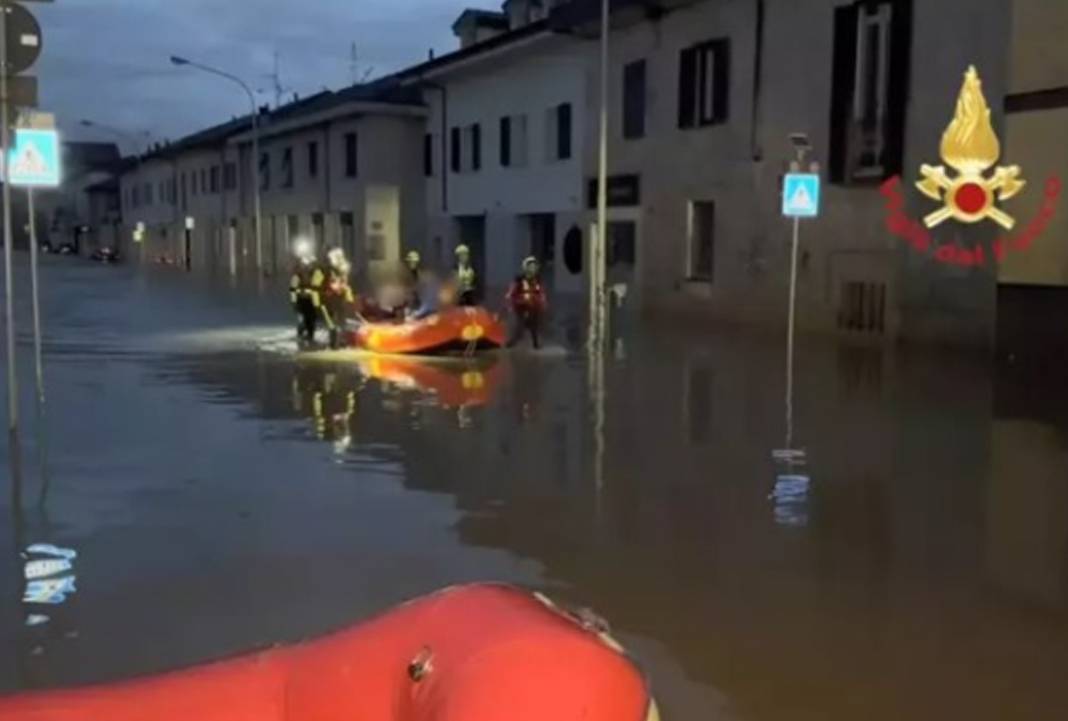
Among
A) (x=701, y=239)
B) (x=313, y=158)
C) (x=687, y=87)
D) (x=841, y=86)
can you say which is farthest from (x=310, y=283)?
(x=313, y=158)

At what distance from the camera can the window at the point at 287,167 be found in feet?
191

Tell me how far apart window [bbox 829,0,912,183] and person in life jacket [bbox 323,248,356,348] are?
9156mm

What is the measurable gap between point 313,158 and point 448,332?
3826cm

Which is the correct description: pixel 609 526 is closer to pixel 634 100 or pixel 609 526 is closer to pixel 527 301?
pixel 527 301

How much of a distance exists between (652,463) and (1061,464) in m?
3.31

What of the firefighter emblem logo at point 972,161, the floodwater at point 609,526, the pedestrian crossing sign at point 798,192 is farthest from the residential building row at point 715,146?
the floodwater at point 609,526

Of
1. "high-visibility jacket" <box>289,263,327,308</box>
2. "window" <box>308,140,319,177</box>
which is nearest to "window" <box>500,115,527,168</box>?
"window" <box>308,140,319,177</box>

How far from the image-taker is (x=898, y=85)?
2155 cm

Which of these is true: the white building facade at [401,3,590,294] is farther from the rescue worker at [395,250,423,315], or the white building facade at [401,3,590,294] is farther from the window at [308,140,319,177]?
the rescue worker at [395,250,423,315]

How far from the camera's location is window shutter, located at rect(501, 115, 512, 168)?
129 ft

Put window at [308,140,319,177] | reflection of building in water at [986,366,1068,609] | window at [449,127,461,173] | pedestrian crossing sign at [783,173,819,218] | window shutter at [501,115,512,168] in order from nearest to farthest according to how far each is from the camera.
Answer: reflection of building in water at [986,366,1068,609] < pedestrian crossing sign at [783,173,819,218] < window shutter at [501,115,512,168] < window at [449,127,461,173] < window at [308,140,319,177]

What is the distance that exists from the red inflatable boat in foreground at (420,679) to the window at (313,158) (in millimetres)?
53422

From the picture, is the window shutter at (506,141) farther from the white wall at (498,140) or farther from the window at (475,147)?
the window at (475,147)

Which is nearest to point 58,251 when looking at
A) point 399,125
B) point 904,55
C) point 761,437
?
point 399,125
